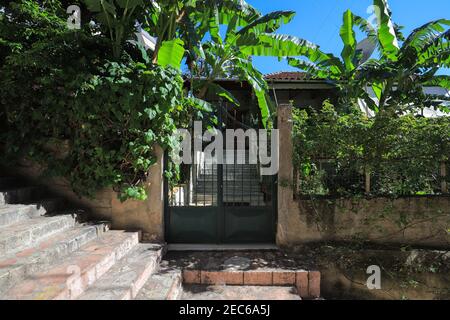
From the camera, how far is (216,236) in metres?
4.40

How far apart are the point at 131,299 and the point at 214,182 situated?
7.20 ft

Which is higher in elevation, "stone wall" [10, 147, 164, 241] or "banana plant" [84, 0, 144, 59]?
"banana plant" [84, 0, 144, 59]

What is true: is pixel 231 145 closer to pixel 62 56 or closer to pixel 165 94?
pixel 165 94

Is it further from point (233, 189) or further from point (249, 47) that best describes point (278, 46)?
point (233, 189)

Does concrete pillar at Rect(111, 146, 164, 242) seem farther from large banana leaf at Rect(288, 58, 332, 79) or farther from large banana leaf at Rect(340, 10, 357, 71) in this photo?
large banana leaf at Rect(340, 10, 357, 71)

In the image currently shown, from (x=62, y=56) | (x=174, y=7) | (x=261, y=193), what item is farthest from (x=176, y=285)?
(x=174, y=7)

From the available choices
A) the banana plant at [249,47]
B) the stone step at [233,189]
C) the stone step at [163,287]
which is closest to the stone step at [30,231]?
the stone step at [163,287]

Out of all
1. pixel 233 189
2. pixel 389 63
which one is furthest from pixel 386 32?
pixel 233 189

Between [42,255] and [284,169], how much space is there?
10.5 ft

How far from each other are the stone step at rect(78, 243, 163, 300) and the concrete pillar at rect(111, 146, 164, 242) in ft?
1.20

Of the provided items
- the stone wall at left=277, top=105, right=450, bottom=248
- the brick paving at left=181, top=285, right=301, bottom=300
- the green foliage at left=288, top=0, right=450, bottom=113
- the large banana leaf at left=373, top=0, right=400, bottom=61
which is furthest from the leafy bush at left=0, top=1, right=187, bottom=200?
the large banana leaf at left=373, top=0, right=400, bottom=61

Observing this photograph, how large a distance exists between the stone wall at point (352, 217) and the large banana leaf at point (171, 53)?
1786 millimetres

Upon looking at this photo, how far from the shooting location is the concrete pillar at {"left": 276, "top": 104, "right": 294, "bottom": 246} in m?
4.21

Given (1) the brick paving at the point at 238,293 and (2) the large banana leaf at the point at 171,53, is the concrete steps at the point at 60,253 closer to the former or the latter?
(1) the brick paving at the point at 238,293
